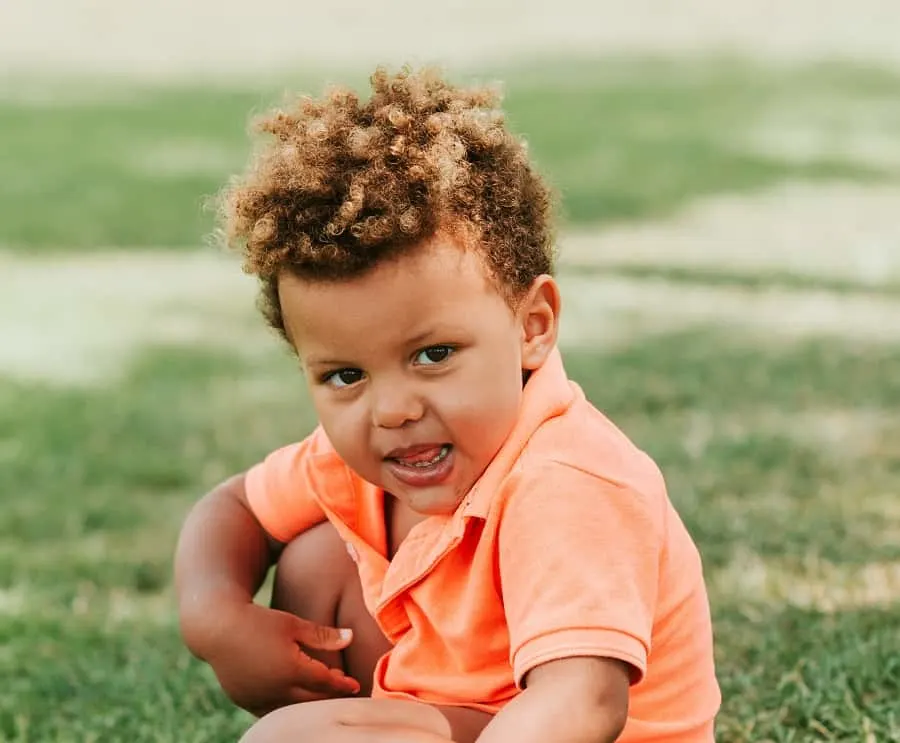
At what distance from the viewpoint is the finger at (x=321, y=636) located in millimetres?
2660

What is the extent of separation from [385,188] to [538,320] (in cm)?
34

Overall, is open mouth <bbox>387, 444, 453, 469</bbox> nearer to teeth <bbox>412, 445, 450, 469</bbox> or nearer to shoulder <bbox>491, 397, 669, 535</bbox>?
teeth <bbox>412, 445, 450, 469</bbox>

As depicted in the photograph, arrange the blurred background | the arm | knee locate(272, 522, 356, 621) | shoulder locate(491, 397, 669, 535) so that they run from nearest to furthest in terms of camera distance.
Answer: the arm → shoulder locate(491, 397, 669, 535) → knee locate(272, 522, 356, 621) → the blurred background

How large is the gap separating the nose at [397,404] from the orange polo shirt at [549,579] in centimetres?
15

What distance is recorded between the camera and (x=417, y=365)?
7.20ft

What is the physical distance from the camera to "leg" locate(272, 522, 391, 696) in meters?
2.67

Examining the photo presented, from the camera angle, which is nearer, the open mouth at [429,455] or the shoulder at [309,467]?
the open mouth at [429,455]

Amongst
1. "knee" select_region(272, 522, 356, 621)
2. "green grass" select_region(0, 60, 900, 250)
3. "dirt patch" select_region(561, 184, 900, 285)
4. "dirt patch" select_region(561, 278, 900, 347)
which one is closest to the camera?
"knee" select_region(272, 522, 356, 621)

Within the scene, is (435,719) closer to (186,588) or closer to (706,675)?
(706,675)

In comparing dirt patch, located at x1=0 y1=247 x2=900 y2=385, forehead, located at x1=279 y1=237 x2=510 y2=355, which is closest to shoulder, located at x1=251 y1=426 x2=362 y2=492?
forehead, located at x1=279 y1=237 x2=510 y2=355

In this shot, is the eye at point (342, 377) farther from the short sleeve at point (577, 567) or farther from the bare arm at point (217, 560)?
the bare arm at point (217, 560)

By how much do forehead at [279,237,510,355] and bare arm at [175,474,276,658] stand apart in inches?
25.2

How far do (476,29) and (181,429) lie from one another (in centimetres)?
1391

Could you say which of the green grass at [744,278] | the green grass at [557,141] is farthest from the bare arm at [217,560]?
the green grass at [744,278]
